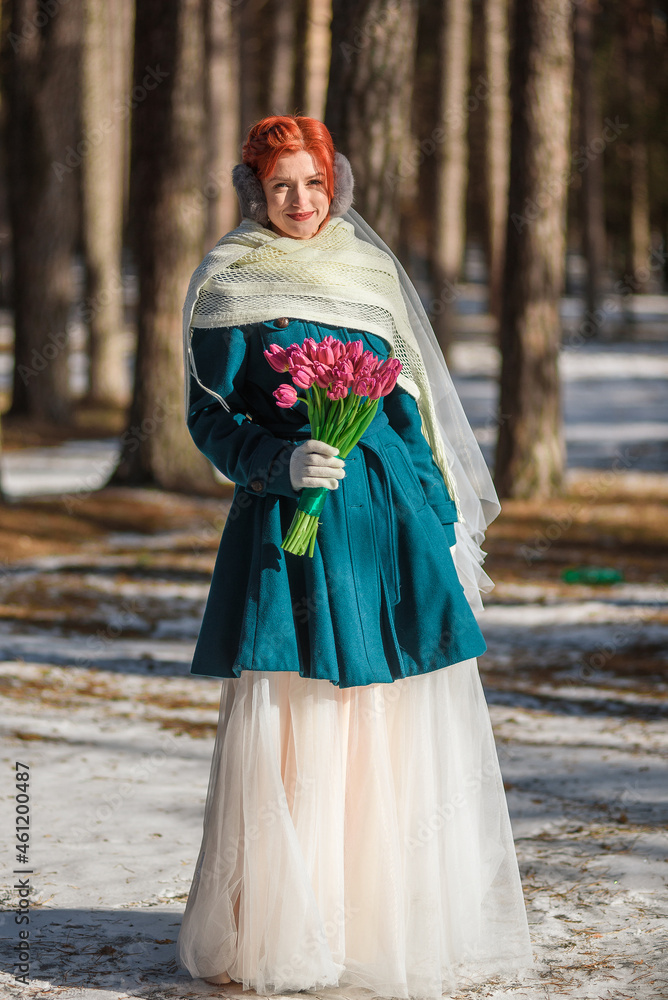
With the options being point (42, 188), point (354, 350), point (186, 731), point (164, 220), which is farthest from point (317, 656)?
point (42, 188)

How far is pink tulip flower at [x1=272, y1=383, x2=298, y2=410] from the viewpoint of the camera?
275 cm

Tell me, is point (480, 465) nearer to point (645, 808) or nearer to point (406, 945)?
point (406, 945)

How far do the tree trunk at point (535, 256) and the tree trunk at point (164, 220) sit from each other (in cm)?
290

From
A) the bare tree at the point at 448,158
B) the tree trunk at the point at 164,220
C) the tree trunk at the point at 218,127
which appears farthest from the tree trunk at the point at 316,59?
the tree trunk at the point at 164,220

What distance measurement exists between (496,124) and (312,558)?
18.1 m

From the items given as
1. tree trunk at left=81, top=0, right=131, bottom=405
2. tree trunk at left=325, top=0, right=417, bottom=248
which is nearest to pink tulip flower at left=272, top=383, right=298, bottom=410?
tree trunk at left=325, top=0, right=417, bottom=248

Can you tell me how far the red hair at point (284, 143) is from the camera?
2893 millimetres

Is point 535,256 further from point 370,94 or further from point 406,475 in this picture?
point 406,475

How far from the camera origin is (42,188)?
48.0ft

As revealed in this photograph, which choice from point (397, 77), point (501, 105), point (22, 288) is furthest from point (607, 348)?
point (397, 77)

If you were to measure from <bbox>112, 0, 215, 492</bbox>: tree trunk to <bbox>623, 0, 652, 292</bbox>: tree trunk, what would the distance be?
57.4 ft

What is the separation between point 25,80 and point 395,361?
1338 centimetres

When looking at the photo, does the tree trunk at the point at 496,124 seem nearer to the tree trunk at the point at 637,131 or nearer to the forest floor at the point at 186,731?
the tree trunk at the point at 637,131

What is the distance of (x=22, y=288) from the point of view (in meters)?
14.6
